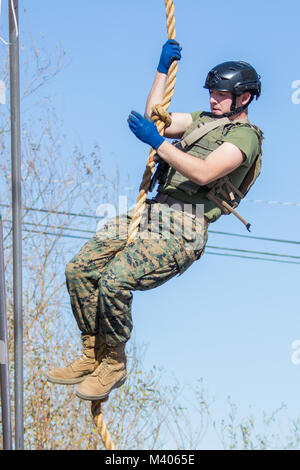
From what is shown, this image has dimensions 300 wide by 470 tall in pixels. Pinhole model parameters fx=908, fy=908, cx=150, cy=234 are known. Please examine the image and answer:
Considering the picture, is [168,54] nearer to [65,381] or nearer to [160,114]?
[160,114]

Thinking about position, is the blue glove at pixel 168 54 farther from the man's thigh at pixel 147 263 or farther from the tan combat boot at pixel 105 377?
the tan combat boot at pixel 105 377

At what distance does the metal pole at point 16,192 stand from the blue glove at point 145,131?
160cm

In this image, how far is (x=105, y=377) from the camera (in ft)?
16.7

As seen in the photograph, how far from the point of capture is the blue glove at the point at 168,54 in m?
5.36

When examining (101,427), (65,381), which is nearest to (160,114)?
(65,381)

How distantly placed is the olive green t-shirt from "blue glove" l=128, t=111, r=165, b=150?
347 mm

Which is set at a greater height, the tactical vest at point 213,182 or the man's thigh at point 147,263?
the tactical vest at point 213,182

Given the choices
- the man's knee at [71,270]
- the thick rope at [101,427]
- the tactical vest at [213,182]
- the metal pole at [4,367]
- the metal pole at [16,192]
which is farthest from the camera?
the metal pole at [16,192]

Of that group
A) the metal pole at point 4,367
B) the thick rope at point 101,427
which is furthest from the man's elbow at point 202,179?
the metal pole at point 4,367

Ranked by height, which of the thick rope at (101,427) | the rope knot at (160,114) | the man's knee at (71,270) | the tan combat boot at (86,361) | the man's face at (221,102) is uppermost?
the man's face at (221,102)

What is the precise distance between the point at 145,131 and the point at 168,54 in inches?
25.9
